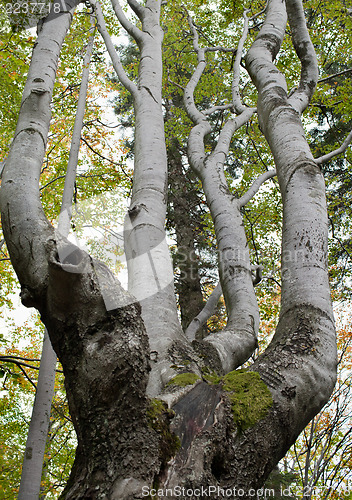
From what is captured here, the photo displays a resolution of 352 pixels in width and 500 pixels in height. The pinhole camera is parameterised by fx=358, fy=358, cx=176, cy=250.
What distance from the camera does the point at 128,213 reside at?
2.57m

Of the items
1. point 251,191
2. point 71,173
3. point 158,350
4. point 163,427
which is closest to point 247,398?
point 163,427

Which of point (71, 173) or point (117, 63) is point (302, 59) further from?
point (71, 173)

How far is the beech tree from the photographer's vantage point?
1218 millimetres

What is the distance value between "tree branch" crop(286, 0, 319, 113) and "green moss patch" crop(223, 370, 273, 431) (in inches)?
80.8

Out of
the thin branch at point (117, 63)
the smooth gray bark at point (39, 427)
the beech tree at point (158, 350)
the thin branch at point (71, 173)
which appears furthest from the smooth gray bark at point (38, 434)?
the thin branch at point (117, 63)

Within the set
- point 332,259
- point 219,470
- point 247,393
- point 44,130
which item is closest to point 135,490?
point 219,470

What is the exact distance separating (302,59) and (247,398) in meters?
3.09

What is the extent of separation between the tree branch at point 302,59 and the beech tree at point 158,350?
0.49 meters

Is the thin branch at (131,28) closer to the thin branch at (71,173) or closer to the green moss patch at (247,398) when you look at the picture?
the thin branch at (71,173)

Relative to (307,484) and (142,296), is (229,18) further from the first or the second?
(307,484)

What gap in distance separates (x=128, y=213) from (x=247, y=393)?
152cm

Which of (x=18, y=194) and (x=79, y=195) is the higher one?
(x=79, y=195)

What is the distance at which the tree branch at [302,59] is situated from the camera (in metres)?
2.88

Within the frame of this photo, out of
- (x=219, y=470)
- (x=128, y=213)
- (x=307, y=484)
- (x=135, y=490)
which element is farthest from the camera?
(x=307, y=484)
